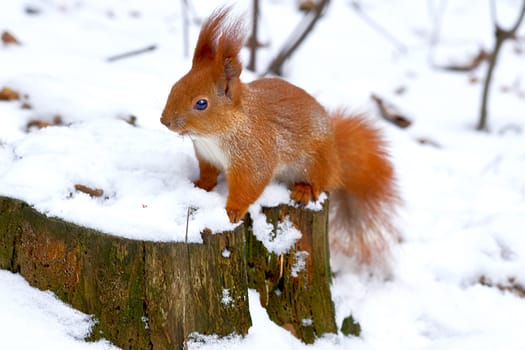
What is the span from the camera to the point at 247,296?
2014 millimetres

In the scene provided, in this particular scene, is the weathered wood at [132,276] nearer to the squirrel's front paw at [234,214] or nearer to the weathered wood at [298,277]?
the squirrel's front paw at [234,214]

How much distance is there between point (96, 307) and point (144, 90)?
179 centimetres

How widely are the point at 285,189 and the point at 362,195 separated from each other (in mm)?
515

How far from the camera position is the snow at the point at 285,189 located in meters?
1.96

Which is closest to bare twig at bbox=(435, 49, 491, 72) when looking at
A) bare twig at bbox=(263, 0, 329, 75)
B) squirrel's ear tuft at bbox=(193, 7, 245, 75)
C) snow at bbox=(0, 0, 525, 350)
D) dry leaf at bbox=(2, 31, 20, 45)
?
snow at bbox=(0, 0, 525, 350)

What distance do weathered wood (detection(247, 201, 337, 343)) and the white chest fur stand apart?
0.26 meters

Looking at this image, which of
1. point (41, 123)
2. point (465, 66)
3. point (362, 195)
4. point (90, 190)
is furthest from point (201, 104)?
point (465, 66)

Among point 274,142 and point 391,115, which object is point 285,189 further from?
point 391,115

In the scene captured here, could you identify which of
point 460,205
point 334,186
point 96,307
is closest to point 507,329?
point 334,186

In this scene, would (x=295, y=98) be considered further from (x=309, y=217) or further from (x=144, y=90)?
(x=144, y=90)

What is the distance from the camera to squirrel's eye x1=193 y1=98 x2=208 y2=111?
188cm

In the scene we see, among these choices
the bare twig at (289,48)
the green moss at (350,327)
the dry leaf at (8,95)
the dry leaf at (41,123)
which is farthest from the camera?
the bare twig at (289,48)

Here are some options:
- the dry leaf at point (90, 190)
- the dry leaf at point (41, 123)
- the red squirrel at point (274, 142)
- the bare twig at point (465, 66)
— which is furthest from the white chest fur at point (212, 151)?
the bare twig at point (465, 66)

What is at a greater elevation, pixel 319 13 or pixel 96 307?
pixel 319 13
